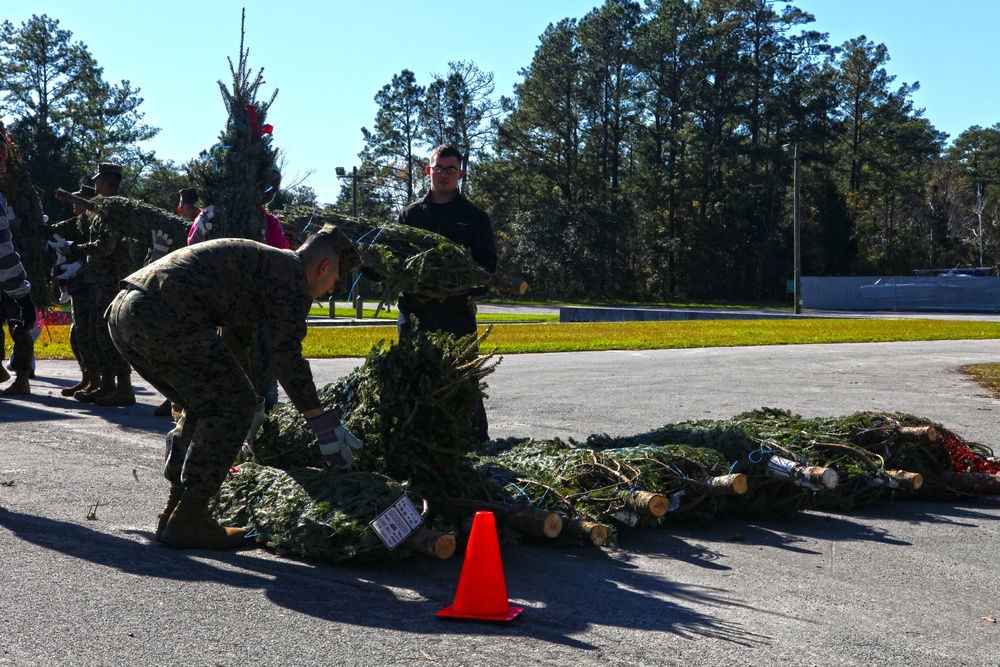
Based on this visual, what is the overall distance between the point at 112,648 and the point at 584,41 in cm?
6622

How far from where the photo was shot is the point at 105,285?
10.1 m

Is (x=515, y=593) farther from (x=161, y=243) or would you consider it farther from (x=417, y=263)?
(x=161, y=243)

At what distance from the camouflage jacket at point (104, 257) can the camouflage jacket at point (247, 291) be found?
5.35m

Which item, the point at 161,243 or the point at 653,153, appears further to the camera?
the point at 653,153

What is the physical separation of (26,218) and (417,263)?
7583 millimetres

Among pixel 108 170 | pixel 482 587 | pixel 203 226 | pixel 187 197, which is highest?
pixel 108 170

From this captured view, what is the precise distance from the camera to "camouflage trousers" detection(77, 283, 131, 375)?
10016mm

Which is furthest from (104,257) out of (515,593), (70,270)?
Answer: (515,593)

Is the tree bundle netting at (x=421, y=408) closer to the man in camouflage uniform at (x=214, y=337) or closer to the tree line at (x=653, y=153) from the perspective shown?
the man in camouflage uniform at (x=214, y=337)

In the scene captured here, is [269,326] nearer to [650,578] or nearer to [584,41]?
[650,578]

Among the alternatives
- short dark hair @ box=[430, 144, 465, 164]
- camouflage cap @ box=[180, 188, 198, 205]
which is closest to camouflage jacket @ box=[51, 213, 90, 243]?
camouflage cap @ box=[180, 188, 198, 205]

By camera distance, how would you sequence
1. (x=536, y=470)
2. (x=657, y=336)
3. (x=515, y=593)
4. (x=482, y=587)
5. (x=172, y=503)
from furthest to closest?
(x=657, y=336) < (x=536, y=470) < (x=172, y=503) < (x=515, y=593) < (x=482, y=587)

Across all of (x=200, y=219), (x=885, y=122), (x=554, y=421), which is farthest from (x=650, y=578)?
(x=885, y=122)

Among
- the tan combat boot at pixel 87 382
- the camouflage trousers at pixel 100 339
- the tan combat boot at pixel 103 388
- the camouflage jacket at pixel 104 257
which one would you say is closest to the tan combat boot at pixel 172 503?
the camouflage trousers at pixel 100 339
